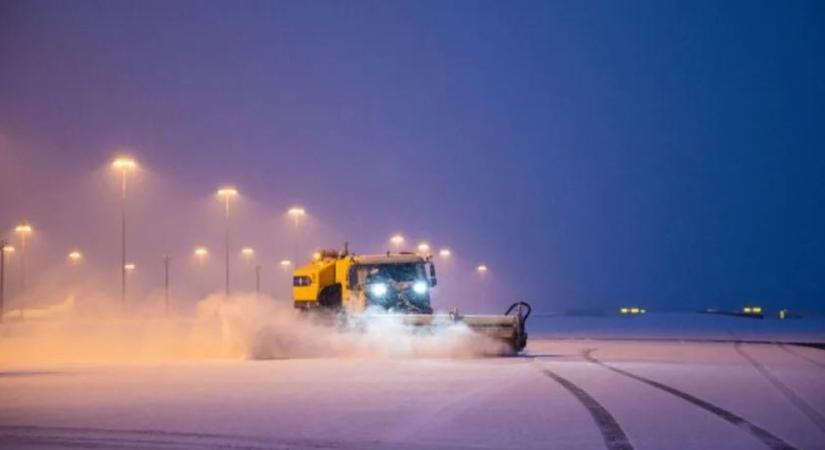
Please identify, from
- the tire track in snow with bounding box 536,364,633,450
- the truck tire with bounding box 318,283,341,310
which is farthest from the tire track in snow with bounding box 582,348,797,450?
the truck tire with bounding box 318,283,341,310

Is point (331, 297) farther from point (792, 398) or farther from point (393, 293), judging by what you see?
point (792, 398)

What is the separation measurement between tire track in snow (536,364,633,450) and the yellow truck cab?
10870 mm

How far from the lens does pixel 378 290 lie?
3053cm

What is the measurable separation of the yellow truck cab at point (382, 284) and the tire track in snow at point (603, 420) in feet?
35.7

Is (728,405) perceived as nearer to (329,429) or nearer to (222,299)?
(329,429)

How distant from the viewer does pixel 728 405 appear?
15.9 m

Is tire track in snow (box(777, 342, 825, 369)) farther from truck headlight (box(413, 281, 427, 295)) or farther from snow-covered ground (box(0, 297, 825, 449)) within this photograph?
truck headlight (box(413, 281, 427, 295))

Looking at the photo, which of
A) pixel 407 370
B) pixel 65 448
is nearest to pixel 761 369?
pixel 407 370

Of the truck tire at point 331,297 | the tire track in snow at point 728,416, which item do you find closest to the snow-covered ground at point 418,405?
the tire track in snow at point 728,416

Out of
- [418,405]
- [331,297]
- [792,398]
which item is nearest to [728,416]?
[792,398]

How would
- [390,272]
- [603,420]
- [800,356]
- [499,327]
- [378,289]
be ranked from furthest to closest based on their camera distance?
[390,272]
[378,289]
[800,356]
[499,327]
[603,420]

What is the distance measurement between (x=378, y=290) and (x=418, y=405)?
14829 mm

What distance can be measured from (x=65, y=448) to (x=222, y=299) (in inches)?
970

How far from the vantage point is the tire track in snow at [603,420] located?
1173 cm
